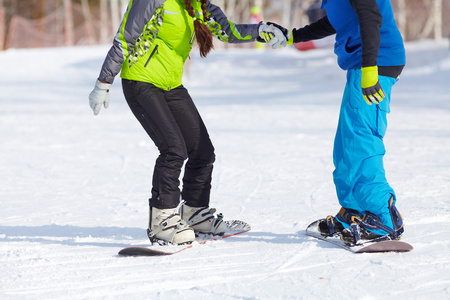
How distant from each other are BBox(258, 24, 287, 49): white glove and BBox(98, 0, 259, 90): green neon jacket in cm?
19

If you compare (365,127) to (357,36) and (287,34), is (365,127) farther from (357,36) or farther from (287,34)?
(287,34)

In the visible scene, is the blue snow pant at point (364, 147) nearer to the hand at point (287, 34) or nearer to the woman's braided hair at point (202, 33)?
the hand at point (287, 34)

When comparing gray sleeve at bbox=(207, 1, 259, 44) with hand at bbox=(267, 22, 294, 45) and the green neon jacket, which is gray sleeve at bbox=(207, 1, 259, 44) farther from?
hand at bbox=(267, 22, 294, 45)

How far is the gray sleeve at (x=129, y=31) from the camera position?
10.00 feet

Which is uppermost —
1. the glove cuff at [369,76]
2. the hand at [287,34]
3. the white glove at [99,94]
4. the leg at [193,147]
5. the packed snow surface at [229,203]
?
the hand at [287,34]

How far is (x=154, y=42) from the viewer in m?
3.14

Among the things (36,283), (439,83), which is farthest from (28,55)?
(36,283)

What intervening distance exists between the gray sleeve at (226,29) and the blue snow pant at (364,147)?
2.15 ft

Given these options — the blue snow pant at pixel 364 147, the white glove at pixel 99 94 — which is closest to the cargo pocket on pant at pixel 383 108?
the blue snow pant at pixel 364 147

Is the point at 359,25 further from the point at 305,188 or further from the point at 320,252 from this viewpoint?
the point at 305,188

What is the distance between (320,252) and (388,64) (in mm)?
1038

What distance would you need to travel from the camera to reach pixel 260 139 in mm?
7406

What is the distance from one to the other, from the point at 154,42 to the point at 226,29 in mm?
436

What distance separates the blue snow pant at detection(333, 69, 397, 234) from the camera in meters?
2.96
